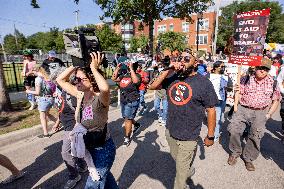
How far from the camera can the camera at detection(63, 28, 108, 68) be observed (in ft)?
8.30

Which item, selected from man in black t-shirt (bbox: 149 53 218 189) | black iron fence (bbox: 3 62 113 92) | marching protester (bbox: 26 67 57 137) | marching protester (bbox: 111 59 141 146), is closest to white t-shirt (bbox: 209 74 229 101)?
marching protester (bbox: 111 59 141 146)

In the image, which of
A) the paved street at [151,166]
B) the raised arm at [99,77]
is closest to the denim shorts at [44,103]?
the paved street at [151,166]

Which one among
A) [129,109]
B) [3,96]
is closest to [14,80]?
[3,96]

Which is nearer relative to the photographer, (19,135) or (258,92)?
(258,92)

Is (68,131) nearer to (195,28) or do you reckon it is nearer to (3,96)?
(3,96)

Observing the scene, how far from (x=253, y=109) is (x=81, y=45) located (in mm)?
3557

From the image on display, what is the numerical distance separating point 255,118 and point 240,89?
616 millimetres

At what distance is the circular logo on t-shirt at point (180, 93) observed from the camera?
322 centimetres

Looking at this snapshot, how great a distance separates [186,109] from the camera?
10.5ft

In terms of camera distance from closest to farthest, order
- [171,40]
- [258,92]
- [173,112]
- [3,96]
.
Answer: [173,112]
[258,92]
[3,96]
[171,40]

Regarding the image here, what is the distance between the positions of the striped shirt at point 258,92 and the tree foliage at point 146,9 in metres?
9.19

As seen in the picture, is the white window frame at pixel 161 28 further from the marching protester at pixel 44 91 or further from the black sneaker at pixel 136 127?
the marching protester at pixel 44 91

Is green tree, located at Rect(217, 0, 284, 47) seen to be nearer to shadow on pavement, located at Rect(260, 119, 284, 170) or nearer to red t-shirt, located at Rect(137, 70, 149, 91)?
red t-shirt, located at Rect(137, 70, 149, 91)

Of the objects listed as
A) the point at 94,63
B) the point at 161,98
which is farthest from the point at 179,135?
the point at 161,98
